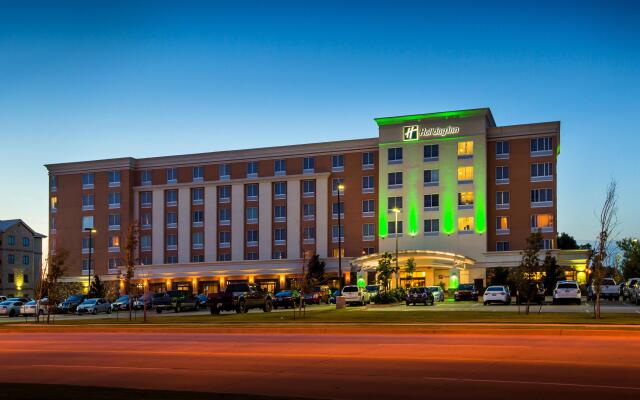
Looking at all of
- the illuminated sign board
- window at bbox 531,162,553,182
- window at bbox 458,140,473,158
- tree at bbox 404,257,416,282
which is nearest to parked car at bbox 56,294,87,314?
tree at bbox 404,257,416,282

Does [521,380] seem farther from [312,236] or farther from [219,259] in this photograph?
[219,259]

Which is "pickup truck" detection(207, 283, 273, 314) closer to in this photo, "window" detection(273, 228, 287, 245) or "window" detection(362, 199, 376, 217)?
"window" detection(362, 199, 376, 217)

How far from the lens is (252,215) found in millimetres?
106625

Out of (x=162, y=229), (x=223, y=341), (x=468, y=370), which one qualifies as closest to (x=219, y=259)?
(x=162, y=229)

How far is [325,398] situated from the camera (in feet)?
40.2

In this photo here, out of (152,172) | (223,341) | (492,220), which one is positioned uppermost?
(152,172)

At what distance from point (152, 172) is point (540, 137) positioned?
56299mm

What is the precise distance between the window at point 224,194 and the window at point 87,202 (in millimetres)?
20547

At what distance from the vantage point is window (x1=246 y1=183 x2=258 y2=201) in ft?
349

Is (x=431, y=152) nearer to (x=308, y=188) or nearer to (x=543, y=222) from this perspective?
(x=543, y=222)

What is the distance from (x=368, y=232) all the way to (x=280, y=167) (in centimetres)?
1602

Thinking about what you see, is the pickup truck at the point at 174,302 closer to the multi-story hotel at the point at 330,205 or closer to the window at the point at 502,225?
the multi-story hotel at the point at 330,205

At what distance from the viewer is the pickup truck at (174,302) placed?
5703 centimetres

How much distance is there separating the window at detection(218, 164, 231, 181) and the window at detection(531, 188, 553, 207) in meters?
42.5
